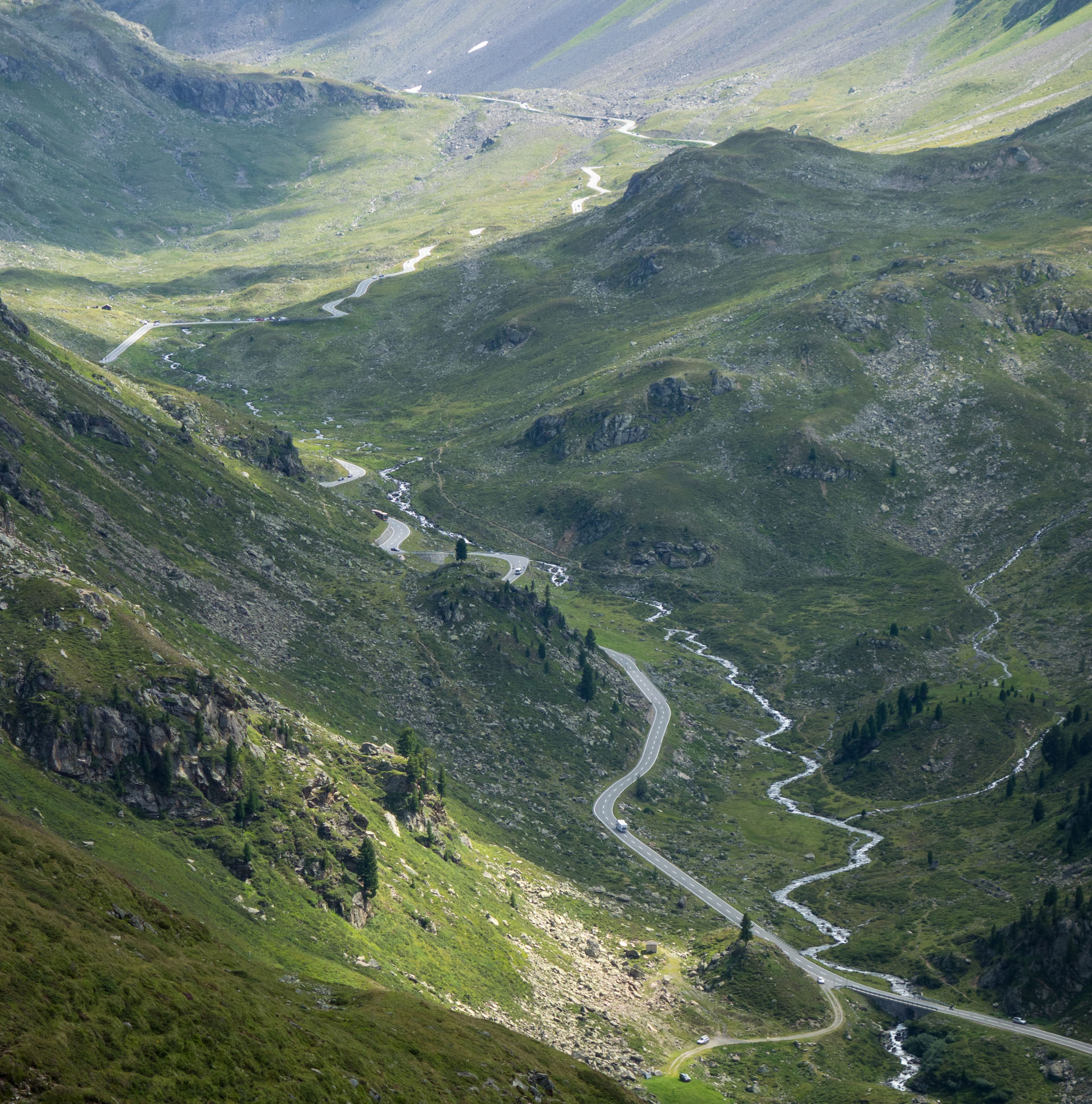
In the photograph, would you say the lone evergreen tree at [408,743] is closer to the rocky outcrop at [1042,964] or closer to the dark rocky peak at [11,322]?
the rocky outcrop at [1042,964]

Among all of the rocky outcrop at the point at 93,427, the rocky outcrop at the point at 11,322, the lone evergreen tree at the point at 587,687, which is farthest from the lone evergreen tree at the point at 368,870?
the rocky outcrop at the point at 11,322

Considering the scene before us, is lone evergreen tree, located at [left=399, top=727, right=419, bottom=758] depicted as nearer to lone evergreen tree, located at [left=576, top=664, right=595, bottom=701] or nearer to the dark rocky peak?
lone evergreen tree, located at [left=576, top=664, right=595, bottom=701]

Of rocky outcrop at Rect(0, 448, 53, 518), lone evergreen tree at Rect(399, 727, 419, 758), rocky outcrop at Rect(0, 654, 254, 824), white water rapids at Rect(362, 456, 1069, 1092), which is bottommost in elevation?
white water rapids at Rect(362, 456, 1069, 1092)

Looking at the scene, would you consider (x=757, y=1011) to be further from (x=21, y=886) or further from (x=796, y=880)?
(x=21, y=886)

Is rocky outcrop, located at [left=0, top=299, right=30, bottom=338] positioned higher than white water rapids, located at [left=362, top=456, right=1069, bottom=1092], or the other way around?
rocky outcrop, located at [left=0, top=299, right=30, bottom=338]

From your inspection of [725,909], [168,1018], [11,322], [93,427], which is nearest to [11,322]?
[11,322]

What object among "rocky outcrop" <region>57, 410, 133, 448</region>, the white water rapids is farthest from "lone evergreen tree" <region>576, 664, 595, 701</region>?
"rocky outcrop" <region>57, 410, 133, 448</region>

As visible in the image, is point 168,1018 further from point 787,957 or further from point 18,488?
point 787,957
